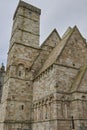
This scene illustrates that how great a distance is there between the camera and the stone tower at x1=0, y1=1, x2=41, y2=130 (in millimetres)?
19188

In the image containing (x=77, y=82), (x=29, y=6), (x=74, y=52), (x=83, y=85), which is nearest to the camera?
(x=83, y=85)

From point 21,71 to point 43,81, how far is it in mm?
4523

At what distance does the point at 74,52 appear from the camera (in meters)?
18.6

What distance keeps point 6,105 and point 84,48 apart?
11735mm

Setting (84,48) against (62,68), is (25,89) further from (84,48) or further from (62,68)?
(84,48)

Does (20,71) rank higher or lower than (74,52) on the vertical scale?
lower

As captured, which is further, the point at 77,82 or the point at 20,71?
the point at 20,71

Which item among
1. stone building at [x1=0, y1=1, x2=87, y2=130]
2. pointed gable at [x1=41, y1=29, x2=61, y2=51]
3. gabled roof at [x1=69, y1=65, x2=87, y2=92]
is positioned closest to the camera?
stone building at [x1=0, y1=1, x2=87, y2=130]

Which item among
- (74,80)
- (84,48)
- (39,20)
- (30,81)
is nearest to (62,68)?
(74,80)

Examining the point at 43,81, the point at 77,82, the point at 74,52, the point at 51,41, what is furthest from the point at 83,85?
the point at 51,41

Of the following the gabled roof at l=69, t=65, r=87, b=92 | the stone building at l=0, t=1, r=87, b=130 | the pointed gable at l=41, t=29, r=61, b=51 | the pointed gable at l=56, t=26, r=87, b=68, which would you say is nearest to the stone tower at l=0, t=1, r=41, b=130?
the stone building at l=0, t=1, r=87, b=130

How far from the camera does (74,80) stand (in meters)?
17.0

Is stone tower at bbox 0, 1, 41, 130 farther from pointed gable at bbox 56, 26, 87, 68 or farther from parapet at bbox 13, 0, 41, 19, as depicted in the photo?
pointed gable at bbox 56, 26, 87, 68

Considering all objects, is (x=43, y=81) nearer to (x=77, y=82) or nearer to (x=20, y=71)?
(x=77, y=82)
